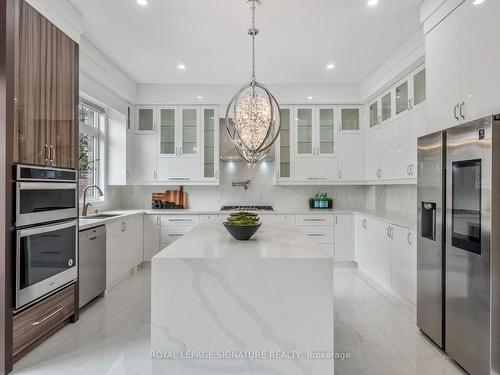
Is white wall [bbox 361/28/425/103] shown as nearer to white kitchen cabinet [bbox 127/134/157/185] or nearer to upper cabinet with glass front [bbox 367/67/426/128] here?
upper cabinet with glass front [bbox 367/67/426/128]

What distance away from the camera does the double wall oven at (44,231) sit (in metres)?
2.12

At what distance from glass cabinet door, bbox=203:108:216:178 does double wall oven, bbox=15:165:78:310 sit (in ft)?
7.45

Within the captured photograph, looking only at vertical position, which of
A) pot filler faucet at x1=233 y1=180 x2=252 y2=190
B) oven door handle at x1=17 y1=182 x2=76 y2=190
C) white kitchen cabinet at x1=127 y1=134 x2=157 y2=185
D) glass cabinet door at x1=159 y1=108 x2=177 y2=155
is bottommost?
oven door handle at x1=17 y1=182 x2=76 y2=190

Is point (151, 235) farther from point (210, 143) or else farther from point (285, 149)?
point (285, 149)

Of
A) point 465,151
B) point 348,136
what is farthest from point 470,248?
point 348,136

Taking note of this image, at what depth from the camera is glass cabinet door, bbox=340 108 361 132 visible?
482cm

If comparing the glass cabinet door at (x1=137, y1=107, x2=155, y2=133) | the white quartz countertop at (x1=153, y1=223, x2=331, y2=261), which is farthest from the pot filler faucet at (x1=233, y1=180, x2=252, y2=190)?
the white quartz countertop at (x1=153, y1=223, x2=331, y2=261)

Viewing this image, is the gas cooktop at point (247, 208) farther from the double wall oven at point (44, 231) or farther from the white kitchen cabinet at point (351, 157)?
the double wall oven at point (44, 231)

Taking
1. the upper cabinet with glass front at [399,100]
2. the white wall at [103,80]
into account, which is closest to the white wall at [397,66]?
the upper cabinet with glass front at [399,100]

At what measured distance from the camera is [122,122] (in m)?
4.57

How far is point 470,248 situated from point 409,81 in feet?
7.17

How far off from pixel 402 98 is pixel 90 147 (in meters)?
4.11

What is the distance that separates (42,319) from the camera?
92.8 inches

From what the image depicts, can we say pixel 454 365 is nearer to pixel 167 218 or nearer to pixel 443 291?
pixel 443 291
